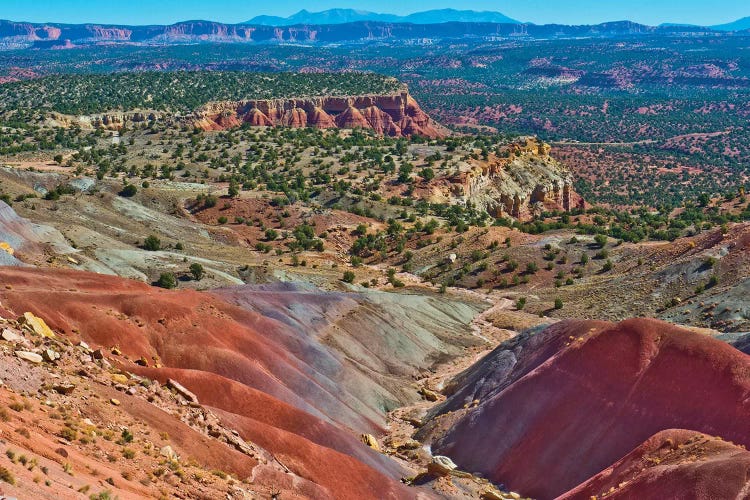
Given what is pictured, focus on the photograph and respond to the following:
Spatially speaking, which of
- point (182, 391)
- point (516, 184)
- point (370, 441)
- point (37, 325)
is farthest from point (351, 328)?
point (516, 184)

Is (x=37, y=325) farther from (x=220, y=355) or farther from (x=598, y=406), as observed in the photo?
(x=598, y=406)

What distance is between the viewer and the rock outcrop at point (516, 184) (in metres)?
106

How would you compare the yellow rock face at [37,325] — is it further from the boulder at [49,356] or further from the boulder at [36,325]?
the boulder at [49,356]

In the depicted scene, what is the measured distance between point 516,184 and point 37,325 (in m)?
91.5

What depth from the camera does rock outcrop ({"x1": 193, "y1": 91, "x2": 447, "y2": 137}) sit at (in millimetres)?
148625

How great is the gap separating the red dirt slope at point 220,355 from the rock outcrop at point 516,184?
66.4 m

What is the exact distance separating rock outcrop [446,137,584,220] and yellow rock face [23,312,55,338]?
78.6 m

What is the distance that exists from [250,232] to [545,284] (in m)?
31.0

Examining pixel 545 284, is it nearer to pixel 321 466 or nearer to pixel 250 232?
pixel 250 232

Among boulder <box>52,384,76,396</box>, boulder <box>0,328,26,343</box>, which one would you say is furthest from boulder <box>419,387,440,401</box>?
boulder <box>52,384,76,396</box>

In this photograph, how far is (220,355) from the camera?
35469mm

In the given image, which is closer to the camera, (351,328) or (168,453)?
(168,453)

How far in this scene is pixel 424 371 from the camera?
163ft

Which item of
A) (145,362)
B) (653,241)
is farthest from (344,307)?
(653,241)
